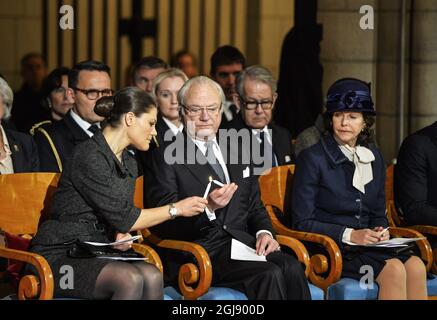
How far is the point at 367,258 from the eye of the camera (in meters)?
6.63

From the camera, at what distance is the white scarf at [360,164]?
6812mm

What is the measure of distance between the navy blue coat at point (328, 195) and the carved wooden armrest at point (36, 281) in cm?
156

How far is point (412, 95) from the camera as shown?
29.8 ft

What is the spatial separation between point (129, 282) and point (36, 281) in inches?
17.6


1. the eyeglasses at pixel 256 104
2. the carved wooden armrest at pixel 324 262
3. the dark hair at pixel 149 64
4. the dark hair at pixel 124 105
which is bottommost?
the carved wooden armrest at pixel 324 262

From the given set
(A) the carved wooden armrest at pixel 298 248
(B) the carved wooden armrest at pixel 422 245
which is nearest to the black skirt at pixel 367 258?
(B) the carved wooden armrest at pixel 422 245

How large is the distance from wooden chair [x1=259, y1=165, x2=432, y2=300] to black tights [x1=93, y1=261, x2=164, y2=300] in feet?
3.24

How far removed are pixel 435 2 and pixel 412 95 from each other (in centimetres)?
69

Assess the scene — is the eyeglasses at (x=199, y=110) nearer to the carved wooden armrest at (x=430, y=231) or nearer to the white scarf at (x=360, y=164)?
the white scarf at (x=360, y=164)

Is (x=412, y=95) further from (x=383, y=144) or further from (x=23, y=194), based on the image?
(x=23, y=194)

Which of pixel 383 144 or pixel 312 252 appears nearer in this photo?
pixel 312 252

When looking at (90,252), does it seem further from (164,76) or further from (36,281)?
(164,76)

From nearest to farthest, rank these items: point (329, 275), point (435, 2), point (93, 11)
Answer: point (329, 275) → point (435, 2) → point (93, 11)
